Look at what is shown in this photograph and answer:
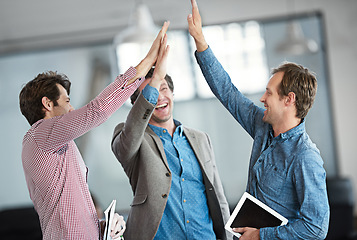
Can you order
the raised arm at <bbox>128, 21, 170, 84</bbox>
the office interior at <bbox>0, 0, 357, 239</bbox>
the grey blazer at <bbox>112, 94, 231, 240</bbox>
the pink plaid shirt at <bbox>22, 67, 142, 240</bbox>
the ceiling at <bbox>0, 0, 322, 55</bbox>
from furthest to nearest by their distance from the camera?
the ceiling at <bbox>0, 0, 322, 55</bbox> < the office interior at <bbox>0, 0, 357, 239</bbox> < the grey blazer at <bbox>112, 94, 231, 240</bbox> < the raised arm at <bbox>128, 21, 170, 84</bbox> < the pink plaid shirt at <bbox>22, 67, 142, 240</bbox>

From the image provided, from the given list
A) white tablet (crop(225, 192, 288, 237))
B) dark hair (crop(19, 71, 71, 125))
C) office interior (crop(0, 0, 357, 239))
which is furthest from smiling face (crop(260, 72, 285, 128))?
office interior (crop(0, 0, 357, 239))

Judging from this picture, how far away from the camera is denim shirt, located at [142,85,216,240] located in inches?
88.6

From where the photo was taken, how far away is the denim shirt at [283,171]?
71.6 inches

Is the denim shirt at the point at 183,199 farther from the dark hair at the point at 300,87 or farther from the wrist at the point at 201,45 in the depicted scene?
the dark hair at the point at 300,87

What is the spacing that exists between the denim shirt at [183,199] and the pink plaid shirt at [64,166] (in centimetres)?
43

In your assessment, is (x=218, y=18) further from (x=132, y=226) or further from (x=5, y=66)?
(x=132, y=226)

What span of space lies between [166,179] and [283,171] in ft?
1.80

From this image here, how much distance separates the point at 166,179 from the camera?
7.34 ft

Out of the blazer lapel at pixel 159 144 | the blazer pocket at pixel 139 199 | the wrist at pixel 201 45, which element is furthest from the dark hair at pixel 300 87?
the blazer pocket at pixel 139 199

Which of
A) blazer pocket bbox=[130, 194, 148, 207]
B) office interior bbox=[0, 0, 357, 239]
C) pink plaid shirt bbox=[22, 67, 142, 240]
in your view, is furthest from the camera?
office interior bbox=[0, 0, 357, 239]

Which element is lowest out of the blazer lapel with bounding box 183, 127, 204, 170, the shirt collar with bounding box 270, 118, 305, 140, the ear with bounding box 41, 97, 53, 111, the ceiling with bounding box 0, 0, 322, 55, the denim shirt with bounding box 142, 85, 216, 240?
the denim shirt with bounding box 142, 85, 216, 240

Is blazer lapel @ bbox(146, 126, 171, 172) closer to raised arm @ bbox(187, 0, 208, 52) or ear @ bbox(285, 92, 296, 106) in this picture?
raised arm @ bbox(187, 0, 208, 52)

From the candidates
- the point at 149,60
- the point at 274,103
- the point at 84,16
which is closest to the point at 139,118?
the point at 149,60

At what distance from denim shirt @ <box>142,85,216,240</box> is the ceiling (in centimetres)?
373
